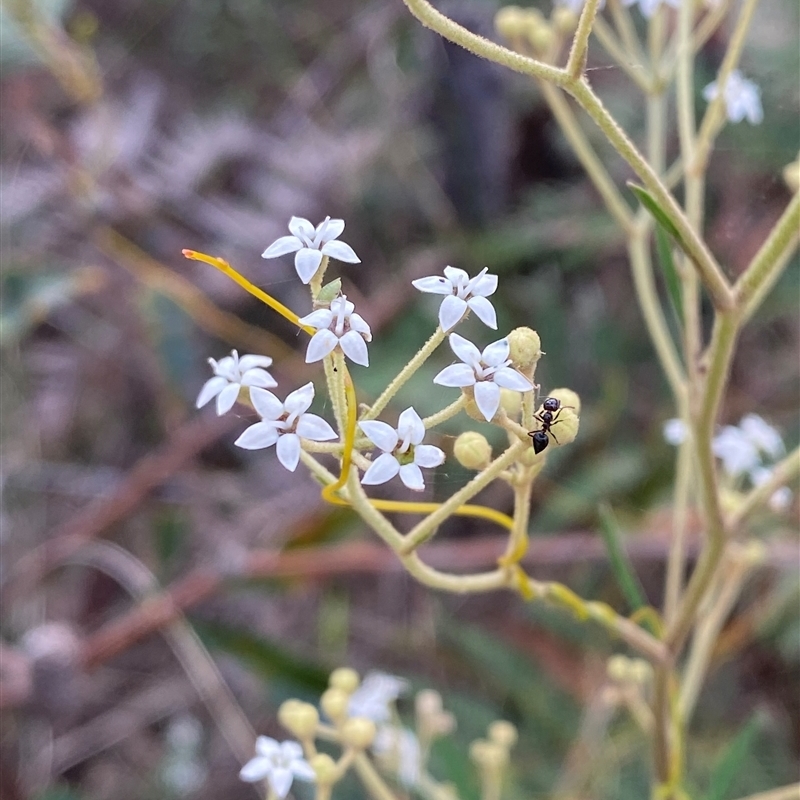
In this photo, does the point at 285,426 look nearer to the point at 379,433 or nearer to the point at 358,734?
the point at 379,433

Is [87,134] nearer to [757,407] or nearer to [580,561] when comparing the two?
[580,561]

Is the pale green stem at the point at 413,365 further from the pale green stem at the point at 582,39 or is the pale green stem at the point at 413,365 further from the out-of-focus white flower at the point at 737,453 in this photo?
the out-of-focus white flower at the point at 737,453

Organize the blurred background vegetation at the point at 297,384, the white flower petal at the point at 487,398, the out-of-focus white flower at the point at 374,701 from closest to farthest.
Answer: the white flower petal at the point at 487,398 → the out-of-focus white flower at the point at 374,701 → the blurred background vegetation at the point at 297,384

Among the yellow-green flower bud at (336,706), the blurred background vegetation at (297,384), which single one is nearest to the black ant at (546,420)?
the yellow-green flower bud at (336,706)

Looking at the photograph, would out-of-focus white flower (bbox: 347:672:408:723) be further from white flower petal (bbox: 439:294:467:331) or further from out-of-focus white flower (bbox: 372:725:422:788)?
white flower petal (bbox: 439:294:467:331)

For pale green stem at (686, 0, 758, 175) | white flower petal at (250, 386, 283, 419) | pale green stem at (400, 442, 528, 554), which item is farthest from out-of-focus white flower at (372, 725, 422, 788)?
pale green stem at (686, 0, 758, 175)

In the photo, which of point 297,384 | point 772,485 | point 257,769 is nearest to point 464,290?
point 772,485
